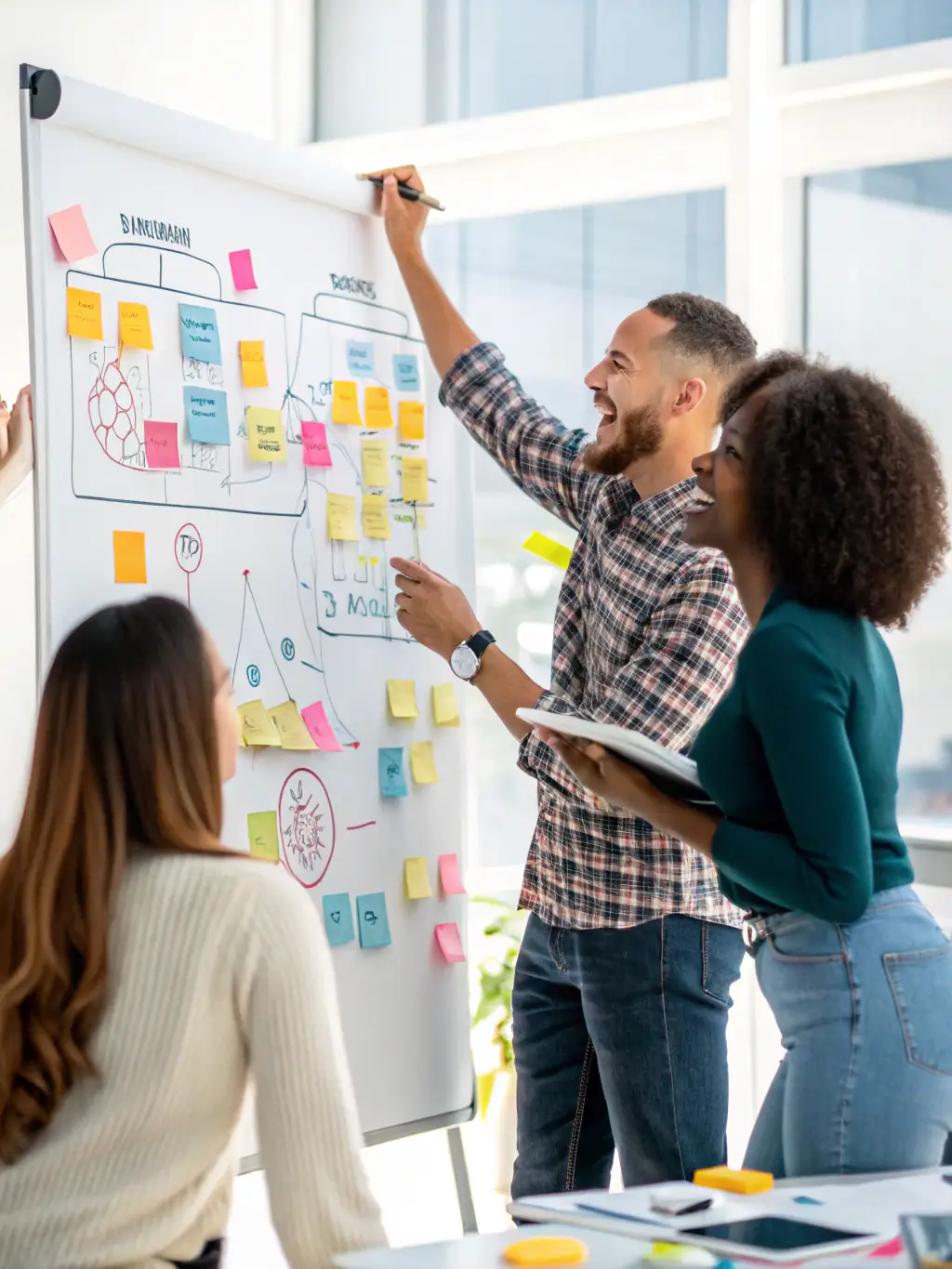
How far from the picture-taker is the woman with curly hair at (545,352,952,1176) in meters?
1.41

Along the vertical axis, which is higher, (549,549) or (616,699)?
(549,549)

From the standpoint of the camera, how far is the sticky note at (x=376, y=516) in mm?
2342

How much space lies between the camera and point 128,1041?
1.23m

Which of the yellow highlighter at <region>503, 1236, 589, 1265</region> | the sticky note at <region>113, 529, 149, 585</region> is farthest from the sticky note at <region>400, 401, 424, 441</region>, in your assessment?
the yellow highlighter at <region>503, 1236, 589, 1265</region>

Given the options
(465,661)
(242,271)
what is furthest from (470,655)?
(242,271)

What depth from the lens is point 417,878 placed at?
2.37 m

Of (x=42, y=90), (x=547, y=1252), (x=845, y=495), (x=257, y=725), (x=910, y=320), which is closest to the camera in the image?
(x=547, y=1252)

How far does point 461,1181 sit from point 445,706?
0.82 meters

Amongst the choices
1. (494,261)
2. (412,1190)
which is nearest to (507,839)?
(412,1190)

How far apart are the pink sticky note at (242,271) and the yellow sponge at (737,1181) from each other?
1.45 meters

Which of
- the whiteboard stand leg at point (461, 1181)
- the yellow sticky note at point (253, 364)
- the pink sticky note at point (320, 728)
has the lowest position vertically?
the whiteboard stand leg at point (461, 1181)

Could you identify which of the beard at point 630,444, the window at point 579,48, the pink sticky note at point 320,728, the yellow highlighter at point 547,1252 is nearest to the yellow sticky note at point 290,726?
the pink sticky note at point 320,728

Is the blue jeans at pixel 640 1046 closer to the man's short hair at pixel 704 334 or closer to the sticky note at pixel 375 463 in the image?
the sticky note at pixel 375 463

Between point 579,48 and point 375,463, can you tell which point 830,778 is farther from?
point 579,48
